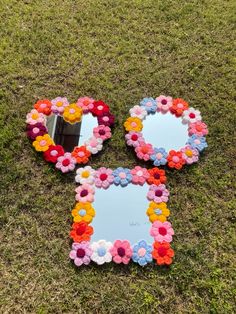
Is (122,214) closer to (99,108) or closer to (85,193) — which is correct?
(85,193)

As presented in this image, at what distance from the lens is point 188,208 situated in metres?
2.91

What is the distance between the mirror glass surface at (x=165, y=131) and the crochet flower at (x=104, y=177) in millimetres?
473

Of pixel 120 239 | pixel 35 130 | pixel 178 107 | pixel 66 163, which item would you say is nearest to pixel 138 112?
pixel 178 107

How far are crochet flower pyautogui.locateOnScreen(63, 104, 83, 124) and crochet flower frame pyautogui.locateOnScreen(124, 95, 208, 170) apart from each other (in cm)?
43

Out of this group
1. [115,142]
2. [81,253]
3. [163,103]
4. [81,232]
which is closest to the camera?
[81,253]

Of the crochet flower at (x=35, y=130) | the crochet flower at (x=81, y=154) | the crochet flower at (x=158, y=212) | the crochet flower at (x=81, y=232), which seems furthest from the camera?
the crochet flower at (x=35, y=130)

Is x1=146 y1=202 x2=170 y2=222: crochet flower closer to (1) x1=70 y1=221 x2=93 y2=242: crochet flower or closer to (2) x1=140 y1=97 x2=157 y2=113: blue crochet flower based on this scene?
(1) x1=70 y1=221 x2=93 y2=242: crochet flower

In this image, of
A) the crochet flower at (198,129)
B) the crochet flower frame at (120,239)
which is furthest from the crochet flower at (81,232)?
the crochet flower at (198,129)

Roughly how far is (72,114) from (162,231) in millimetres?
1333

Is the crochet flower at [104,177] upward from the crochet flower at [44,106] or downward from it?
downward

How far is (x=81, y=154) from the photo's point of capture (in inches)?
122

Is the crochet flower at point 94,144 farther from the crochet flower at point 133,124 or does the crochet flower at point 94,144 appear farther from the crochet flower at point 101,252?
the crochet flower at point 101,252

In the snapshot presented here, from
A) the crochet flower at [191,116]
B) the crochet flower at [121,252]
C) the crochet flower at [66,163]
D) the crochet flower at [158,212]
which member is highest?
the crochet flower at [191,116]

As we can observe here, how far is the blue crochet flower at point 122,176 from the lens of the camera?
3.01 metres
